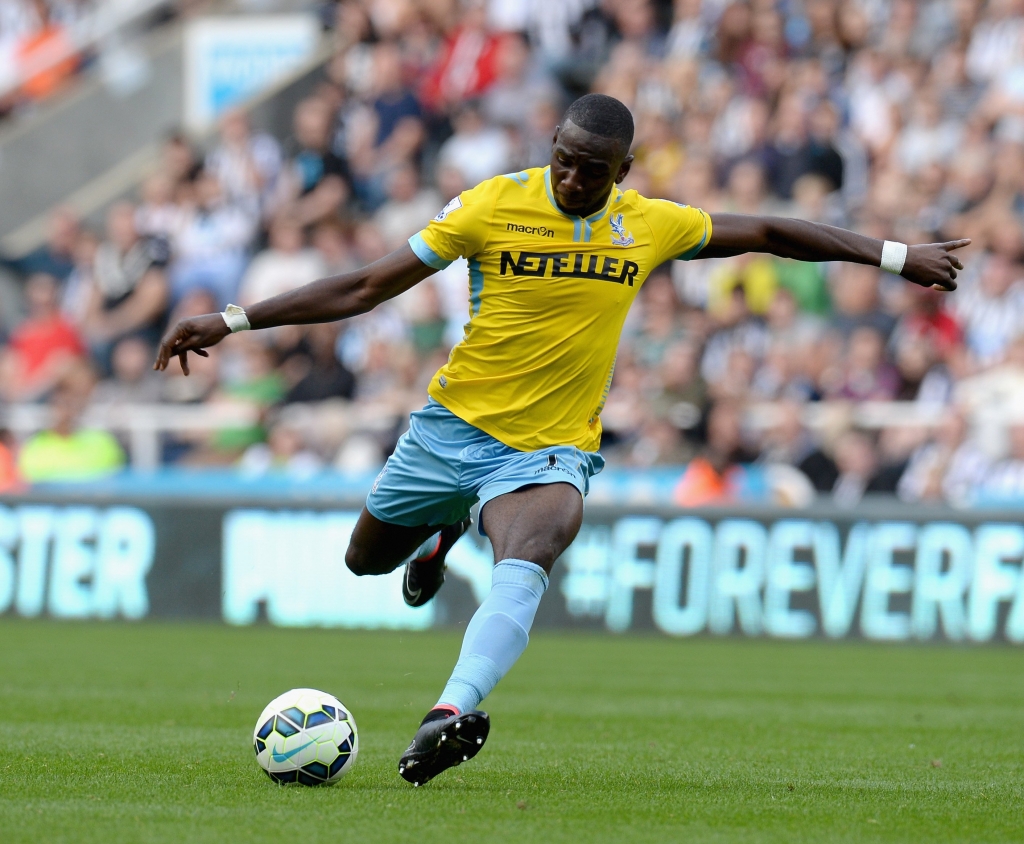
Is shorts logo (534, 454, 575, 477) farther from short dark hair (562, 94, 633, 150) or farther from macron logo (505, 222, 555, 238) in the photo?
short dark hair (562, 94, 633, 150)

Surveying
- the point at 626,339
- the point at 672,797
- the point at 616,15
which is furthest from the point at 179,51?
the point at 672,797

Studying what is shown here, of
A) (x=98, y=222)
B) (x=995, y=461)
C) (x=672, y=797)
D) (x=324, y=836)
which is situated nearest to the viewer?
(x=324, y=836)

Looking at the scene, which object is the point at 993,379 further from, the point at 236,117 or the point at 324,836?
the point at 324,836

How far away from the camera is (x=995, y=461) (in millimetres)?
14680

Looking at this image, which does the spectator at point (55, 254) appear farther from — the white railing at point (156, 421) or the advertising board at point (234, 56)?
the white railing at point (156, 421)

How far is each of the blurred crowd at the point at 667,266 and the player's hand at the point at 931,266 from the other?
772 cm

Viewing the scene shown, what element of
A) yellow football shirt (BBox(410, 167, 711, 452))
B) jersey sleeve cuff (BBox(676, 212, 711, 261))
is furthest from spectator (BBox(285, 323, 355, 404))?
jersey sleeve cuff (BBox(676, 212, 711, 261))

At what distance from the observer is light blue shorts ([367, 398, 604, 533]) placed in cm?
657

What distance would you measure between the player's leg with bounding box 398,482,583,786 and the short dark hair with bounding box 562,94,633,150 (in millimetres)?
1331

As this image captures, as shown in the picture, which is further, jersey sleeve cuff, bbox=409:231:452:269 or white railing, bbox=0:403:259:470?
white railing, bbox=0:403:259:470

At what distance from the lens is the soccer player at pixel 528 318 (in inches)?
247

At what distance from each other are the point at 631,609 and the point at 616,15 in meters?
7.79

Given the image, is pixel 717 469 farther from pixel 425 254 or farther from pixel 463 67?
pixel 425 254

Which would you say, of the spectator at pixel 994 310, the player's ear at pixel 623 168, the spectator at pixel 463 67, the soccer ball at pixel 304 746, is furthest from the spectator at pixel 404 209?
the soccer ball at pixel 304 746
